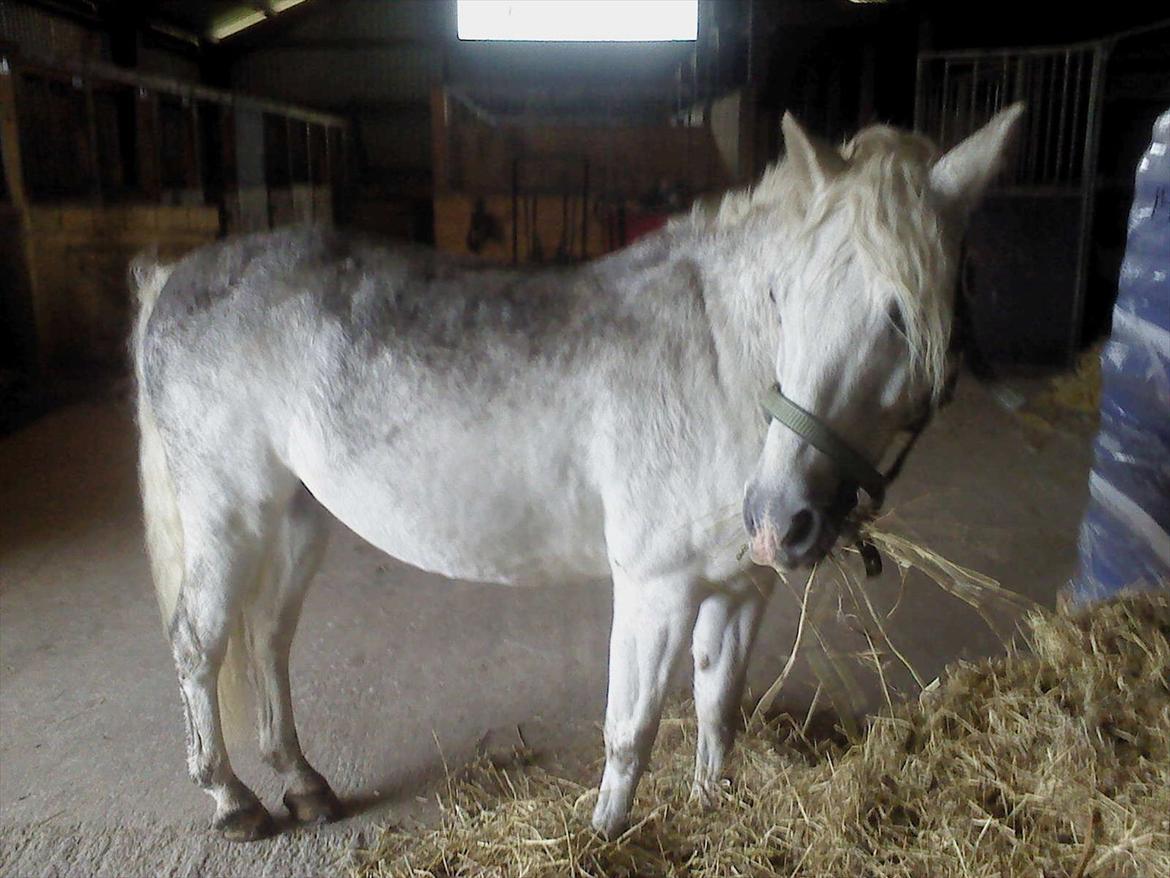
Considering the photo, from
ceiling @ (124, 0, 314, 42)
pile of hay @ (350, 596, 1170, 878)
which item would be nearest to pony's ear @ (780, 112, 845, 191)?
pile of hay @ (350, 596, 1170, 878)

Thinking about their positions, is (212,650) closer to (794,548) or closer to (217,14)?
(794,548)

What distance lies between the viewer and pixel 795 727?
219 cm

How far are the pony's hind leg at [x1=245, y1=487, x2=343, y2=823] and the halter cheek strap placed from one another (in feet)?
3.83

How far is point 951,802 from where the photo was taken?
4.59 ft

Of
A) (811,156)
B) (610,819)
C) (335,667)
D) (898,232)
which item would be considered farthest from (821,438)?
(335,667)

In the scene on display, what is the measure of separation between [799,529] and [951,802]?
58cm

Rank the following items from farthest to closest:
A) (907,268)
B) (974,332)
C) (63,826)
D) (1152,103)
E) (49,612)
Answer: (1152,103)
(49,612)
(63,826)
(974,332)
(907,268)

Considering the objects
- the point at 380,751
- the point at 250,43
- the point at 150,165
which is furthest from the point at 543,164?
the point at 250,43

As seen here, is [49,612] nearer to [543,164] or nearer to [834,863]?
[834,863]

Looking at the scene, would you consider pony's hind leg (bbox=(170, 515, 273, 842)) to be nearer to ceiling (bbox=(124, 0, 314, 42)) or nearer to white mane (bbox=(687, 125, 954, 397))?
white mane (bbox=(687, 125, 954, 397))

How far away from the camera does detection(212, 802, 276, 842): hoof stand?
1.93 meters

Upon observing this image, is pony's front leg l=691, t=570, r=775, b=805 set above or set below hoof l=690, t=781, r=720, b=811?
above

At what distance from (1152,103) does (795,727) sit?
654 cm

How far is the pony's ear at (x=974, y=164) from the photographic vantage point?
1.14 metres
